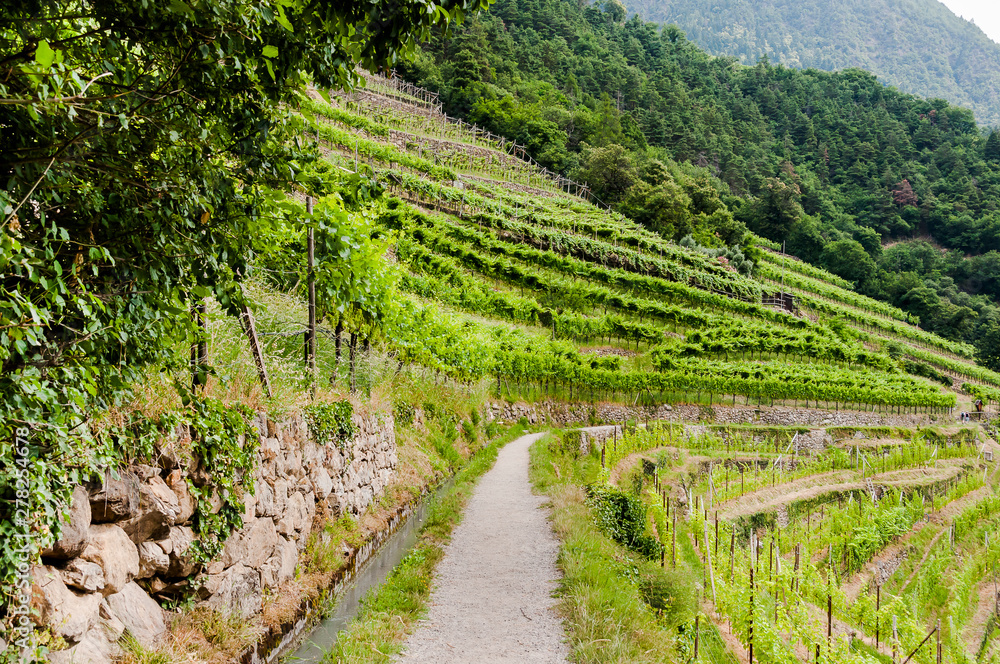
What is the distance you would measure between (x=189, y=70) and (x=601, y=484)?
1071 cm

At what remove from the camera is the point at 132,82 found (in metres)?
3.44

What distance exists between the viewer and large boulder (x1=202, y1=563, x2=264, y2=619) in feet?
16.3

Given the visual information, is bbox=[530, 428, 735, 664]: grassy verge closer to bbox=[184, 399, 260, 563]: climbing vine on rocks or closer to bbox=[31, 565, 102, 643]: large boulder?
bbox=[184, 399, 260, 563]: climbing vine on rocks

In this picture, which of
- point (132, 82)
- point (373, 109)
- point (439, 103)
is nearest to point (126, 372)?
point (132, 82)

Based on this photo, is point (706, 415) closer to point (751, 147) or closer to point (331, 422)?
point (331, 422)

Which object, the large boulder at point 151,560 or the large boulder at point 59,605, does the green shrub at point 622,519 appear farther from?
the large boulder at point 59,605

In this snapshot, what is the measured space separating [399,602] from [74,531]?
361 centimetres

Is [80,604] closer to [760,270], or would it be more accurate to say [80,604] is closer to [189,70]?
[189,70]

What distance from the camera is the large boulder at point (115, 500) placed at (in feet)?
12.5

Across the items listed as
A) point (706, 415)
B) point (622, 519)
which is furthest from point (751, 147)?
point (622, 519)

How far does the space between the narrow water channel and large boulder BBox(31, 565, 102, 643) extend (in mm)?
2376

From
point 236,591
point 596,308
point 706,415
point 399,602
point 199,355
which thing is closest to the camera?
point 236,591

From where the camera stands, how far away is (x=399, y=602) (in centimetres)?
636

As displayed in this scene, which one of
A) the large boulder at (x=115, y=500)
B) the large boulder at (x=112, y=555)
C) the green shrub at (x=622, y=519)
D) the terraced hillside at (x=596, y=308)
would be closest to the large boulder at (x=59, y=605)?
the large boulder at (x=112, y=555)
